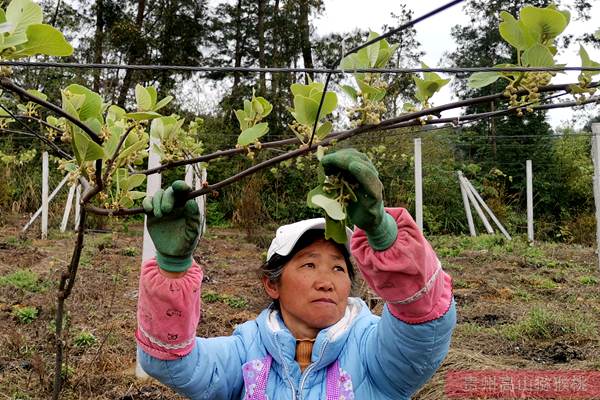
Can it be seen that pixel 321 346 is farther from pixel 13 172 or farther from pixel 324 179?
pixel 13 172

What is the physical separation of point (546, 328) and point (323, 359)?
10.9 ft

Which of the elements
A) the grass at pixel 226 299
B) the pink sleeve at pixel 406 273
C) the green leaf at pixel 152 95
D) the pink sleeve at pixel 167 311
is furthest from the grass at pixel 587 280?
the green leaf at pixel 152 95

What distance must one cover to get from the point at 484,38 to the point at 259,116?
17391mm

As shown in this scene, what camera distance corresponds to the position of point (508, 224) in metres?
11.9

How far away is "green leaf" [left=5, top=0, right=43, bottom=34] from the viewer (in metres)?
0.69

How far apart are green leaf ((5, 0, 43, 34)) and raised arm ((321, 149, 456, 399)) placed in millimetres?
409

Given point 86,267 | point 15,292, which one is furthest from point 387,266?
point 86,267

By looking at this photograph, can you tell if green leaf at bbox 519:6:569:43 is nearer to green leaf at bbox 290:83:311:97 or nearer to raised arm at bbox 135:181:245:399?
green leaf at bbox 290:83:311:97

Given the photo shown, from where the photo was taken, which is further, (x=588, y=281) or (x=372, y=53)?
(x=588, y=281)

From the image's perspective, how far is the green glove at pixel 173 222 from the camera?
944 millimetres

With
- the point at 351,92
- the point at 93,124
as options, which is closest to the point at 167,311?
the point at 93,124

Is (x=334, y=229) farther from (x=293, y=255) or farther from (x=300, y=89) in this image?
(x=293, y=255)

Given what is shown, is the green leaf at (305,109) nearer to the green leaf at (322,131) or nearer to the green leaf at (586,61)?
the green leaf at (322,131)

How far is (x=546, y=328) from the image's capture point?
160 inches
